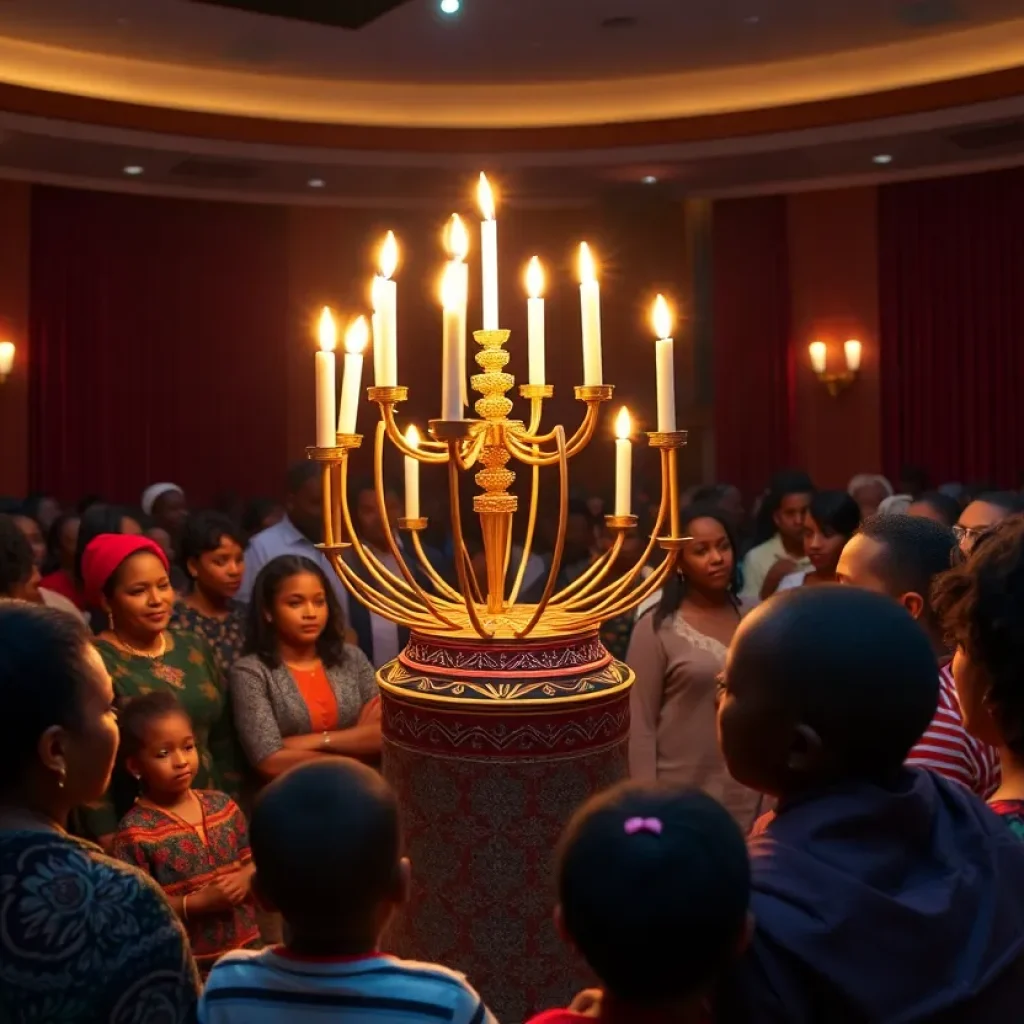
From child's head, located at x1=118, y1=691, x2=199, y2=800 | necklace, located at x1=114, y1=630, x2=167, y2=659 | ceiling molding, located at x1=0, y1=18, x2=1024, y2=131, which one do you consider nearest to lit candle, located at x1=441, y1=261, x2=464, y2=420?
child's head, located at x1=118, y1=691, x2=199, y2=800

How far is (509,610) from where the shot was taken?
7.61 ft

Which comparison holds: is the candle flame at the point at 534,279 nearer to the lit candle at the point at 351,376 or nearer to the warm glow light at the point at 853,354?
the lit candle at the point at 351,376

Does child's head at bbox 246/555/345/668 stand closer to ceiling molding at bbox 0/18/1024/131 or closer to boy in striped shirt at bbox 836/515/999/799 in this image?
boy in striped shirt at bbox 836/515/999/799

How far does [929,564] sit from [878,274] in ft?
26.9

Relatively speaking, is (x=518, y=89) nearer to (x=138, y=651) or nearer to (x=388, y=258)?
(x=138, y=651)

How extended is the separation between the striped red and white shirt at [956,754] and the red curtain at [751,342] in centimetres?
843

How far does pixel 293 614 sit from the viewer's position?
3293 millimetres

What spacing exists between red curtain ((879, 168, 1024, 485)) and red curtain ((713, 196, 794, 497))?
79 centimetres

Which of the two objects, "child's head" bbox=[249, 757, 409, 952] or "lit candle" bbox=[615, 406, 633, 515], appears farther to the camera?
"lit candle" bbox=[615, 406, 633, 515]

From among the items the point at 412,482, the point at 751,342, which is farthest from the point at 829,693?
the point at 751,342

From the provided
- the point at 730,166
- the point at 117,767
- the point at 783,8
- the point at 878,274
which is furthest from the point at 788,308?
the point at 117,767

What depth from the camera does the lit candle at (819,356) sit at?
1001cm

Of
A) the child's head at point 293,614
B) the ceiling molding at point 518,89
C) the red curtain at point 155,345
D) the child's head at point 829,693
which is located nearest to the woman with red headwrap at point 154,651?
the child's head at point 293,614

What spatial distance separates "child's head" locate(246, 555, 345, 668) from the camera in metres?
3.30
